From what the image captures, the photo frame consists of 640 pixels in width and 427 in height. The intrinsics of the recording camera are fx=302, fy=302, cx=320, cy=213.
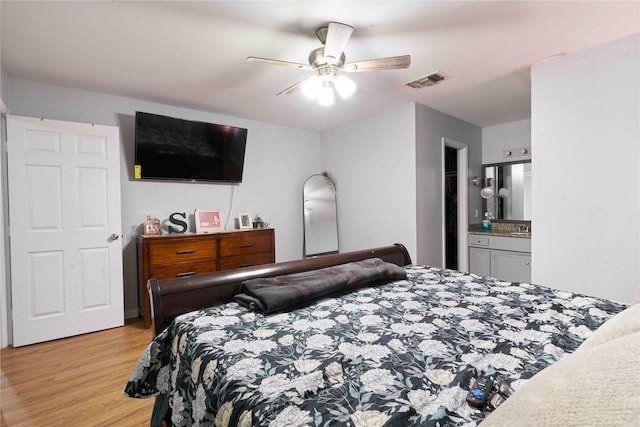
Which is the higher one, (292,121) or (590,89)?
(292,121)

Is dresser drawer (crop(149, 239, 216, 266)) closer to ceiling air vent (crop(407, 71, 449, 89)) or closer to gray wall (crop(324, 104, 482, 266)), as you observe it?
gray wall (crop(324, 104, 482, 266))

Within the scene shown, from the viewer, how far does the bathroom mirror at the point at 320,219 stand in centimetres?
451

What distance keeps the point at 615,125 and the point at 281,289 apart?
2629 millimetres

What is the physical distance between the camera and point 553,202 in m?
2.48

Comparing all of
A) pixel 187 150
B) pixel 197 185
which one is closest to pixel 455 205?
pixel 197 185

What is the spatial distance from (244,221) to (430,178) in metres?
2.41

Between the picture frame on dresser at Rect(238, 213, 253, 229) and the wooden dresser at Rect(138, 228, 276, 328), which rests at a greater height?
the picture frame on dresser at Rect(238, 213, 253, 229)

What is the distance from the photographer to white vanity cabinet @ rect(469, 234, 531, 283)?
3613 mm

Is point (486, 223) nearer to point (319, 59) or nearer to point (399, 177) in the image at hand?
point (399, 177)

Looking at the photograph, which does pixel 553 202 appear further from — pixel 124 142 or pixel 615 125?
pixel 124 142

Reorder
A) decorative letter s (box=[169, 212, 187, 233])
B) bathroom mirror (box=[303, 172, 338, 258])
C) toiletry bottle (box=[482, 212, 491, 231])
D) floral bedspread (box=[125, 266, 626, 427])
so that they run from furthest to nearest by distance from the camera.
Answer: bathroom mirror (box=[303, 172, 338, 258]) → toiletry bottle (box=[482, 212, 491, 231]) → decorative letter s (box=[169, 212, 187, 233]) → floral bedspread (box=[125, 266, 626, 427])

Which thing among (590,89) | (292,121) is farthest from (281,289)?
(292,121)

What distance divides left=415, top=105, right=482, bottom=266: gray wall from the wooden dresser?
1879 mm

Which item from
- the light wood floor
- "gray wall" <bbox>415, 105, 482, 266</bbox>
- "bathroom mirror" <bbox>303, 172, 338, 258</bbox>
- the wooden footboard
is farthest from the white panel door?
"gray wall" <bbox>415, 105, 482, 266</bbox>
